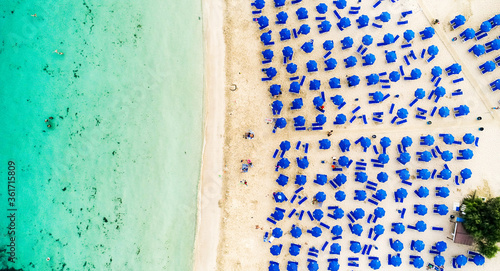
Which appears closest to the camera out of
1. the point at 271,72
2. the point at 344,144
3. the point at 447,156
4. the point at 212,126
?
the point at 447,156

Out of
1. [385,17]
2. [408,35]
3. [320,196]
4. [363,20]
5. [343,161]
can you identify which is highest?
[385,17]

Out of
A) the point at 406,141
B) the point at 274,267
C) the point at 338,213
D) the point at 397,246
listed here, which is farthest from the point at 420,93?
the point at 274,267

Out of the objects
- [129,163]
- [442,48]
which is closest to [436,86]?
[442,48]

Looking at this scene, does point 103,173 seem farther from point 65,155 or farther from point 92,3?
point 92,3

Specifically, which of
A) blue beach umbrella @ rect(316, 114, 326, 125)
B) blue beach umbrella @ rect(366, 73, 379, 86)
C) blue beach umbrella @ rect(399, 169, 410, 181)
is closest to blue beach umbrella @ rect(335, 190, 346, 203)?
blue beach umbrella @ rect(399, 169, 410, 181)

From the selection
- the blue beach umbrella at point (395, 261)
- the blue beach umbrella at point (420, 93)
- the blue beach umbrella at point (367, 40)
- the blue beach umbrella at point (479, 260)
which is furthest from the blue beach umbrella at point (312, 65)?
the blue beach umbrella at point (479, 260)

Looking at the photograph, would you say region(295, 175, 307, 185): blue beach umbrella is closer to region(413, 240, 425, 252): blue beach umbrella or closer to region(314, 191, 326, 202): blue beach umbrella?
region(314, 191, 326, 202): blue beach umbrella

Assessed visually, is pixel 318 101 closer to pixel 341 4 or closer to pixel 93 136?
pixel 341 4
